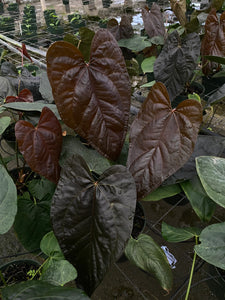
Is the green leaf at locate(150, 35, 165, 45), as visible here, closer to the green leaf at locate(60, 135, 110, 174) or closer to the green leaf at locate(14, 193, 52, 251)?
the green leaf at locate(60, 135, 110, 174)

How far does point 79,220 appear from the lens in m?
0.57

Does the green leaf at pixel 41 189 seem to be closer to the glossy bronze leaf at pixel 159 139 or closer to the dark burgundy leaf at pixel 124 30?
the glossy bronze leaf at pixel 159 139

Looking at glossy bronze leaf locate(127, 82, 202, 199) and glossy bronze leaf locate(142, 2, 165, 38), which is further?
glossy bronze leaf locate(142, 2, 165, 38)

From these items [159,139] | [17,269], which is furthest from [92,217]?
[17,269]

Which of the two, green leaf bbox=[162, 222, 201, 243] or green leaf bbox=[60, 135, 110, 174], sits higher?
green leaf bbox=[60, 135, 110, 174]

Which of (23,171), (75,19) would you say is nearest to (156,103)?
(23,171)

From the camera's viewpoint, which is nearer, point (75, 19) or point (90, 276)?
point (90, 276)

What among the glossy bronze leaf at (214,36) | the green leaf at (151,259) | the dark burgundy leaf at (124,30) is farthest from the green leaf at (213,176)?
the dark burgundy leaf at (124,30)

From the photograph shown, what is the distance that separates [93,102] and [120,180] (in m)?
0.22

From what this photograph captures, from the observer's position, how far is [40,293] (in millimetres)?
419

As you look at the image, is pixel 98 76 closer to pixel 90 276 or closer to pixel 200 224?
pixel 90 276

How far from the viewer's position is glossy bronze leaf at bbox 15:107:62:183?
69 centimetres

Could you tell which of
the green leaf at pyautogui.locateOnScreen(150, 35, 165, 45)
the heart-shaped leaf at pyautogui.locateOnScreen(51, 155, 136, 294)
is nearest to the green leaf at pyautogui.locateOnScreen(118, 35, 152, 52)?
the green leaf at pyautogui.locateOnScreen(150, 35, 165, 45)

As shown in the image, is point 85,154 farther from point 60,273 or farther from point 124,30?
point 124,30
